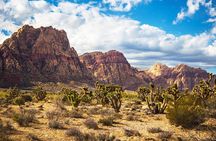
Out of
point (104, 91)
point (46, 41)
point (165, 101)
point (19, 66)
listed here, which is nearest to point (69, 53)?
point (46, 41)

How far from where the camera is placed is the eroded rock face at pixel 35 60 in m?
146

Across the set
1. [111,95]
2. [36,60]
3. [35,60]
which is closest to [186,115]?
[111,95]

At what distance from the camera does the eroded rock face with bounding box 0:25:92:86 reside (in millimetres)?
145625

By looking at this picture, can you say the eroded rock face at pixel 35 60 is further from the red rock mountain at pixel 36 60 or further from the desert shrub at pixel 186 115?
the desert shrub at pixel 186 115

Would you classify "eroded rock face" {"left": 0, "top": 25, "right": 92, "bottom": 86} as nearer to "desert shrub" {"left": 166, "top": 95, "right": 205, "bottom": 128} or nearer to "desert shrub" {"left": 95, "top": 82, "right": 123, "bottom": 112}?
"desert shrub" {"left": 95, "top": 82, "right": 123, "bottom": 112}

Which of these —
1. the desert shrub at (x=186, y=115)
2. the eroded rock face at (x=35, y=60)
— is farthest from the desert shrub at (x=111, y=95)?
the eroded rock face at (x=35, y=60)

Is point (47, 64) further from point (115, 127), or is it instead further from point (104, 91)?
point (115, 127)

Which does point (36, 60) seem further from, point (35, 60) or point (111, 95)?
point (111, 95)

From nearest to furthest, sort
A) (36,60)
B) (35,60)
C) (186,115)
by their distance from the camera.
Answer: (186,115) → (35,60) → (36,60)

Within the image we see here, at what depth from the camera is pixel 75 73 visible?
185 metres

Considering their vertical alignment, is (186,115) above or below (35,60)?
below

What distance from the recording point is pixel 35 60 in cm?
17425

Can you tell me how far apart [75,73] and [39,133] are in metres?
169

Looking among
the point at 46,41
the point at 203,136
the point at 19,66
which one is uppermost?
the point at 46,41
